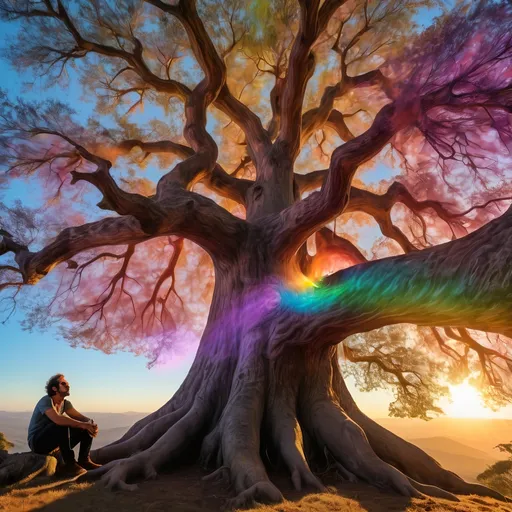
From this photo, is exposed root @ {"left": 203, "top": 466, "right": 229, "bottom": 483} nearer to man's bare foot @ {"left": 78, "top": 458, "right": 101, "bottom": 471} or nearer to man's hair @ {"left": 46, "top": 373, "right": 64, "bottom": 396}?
man's bare foot @ {"left": 78, "top": 458, "right": 101, "bottom": 471}

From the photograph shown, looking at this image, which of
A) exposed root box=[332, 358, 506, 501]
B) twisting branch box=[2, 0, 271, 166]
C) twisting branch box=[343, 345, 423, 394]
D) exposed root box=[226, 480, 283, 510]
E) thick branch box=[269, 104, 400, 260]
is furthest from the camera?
twisting branch box=[343, 345, 423, 394]

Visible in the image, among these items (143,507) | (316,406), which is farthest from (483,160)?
(143,507)

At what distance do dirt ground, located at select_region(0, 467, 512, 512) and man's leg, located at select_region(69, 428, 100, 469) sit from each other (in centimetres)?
46

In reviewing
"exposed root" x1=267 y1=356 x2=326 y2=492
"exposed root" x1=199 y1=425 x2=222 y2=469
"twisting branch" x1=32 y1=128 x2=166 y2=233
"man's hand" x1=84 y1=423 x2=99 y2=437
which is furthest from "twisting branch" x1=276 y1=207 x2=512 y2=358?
"man's hand" x1=84 y1=423 x2=99 y2=437

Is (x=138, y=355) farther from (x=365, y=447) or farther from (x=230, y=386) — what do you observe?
(x=365, y=447)

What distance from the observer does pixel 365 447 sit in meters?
4.34

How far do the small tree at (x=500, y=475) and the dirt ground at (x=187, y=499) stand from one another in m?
2.94

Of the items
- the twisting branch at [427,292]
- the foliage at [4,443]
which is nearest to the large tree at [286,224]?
the twisting branch at [427,292]

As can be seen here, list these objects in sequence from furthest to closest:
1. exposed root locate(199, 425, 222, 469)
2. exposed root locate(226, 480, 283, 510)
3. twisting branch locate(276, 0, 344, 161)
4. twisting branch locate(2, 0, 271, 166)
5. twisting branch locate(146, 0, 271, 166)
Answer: twisting branch locate(2, 0, 271, 166)
twisting branch locate(146, 0, 271, 166)
twisting branch locate(276, 0, 344, 161)
exposed root locate(199, 425, 222, 469)
exposed root locate(226, 480, 283, 510)

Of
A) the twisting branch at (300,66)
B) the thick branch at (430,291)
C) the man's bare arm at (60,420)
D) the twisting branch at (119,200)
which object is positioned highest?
the twisting branch at (300,66)

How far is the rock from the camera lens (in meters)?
3.67

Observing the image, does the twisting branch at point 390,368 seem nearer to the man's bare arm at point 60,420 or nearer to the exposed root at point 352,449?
the exposed root at point 352,449

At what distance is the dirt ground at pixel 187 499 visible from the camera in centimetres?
293

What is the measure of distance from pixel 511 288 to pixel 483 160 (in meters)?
4.44
